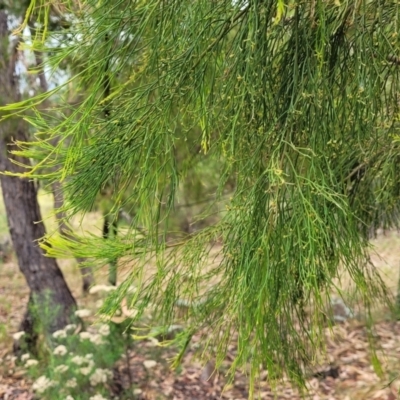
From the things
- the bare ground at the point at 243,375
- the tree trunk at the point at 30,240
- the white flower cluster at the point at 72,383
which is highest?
the tree trunk at the point at 30,240

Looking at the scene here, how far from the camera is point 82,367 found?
3.04 meters

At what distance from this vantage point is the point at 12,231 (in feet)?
13.1

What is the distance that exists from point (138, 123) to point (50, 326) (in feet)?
9.61

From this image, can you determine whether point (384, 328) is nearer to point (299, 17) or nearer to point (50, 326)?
point (50, 326)

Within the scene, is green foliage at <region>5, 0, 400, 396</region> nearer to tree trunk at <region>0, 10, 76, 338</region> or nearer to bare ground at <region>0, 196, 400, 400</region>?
bare ground at <region>0, 196, 400, 400</region>

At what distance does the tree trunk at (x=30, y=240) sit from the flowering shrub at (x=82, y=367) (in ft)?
1.97

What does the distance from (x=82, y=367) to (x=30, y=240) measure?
1.41m

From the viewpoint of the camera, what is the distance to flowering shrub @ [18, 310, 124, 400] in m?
2.83

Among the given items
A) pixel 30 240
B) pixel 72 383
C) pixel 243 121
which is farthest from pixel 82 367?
pixel 243 121

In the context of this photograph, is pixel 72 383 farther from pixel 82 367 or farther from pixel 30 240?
pixel 30 240

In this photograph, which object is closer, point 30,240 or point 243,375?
point 243,375

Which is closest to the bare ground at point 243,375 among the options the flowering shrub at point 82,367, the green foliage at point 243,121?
the flowering shrub at point 82,367

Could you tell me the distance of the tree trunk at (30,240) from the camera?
3719 millimetres

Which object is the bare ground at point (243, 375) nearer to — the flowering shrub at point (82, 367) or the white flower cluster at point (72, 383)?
the flowering shrub at point (82, 367)
